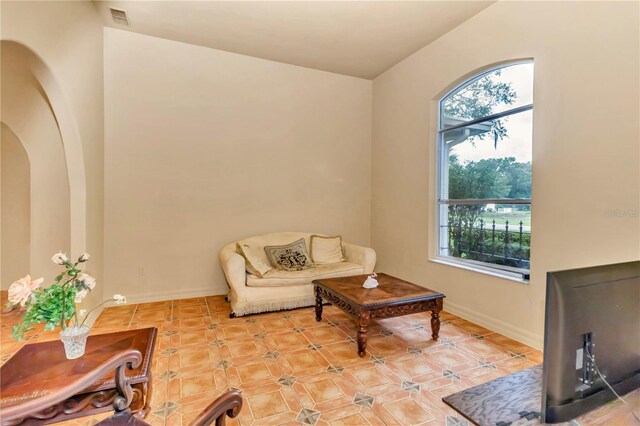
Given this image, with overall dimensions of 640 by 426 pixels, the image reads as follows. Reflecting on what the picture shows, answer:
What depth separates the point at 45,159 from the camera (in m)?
3.57

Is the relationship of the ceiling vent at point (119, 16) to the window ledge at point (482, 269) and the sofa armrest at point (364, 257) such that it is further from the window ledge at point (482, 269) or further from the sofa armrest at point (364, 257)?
the window ledge at point (482, 269)

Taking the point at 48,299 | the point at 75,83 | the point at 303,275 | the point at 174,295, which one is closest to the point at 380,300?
the point at 303,275

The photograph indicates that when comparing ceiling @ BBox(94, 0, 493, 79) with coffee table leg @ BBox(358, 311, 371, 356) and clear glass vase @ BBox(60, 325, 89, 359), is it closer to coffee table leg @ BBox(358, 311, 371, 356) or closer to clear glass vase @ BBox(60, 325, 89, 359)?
coffee table leg @ BBox(358, 311, 371, 356)

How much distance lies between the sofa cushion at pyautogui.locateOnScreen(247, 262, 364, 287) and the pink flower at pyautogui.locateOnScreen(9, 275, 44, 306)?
7.77 feet

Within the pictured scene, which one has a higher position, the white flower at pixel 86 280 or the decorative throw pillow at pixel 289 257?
the white flower at pixel 86 280

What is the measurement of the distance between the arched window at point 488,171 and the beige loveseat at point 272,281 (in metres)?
1.20

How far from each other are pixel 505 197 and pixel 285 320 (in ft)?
8.61

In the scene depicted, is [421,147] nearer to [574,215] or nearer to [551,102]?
[551,102]

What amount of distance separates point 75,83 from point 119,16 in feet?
3.77

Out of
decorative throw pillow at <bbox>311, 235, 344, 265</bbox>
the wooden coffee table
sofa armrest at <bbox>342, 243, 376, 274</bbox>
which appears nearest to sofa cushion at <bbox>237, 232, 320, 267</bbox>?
decorative throw pillow at <bbox>311, 235, 344, 265</bbox>

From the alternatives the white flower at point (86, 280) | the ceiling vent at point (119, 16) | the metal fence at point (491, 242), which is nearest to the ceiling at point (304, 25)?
the ceiling vent at point (119, 16)

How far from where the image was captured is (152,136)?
4.03 m

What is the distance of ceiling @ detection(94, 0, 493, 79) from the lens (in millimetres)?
3275

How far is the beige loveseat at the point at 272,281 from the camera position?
3.56m
